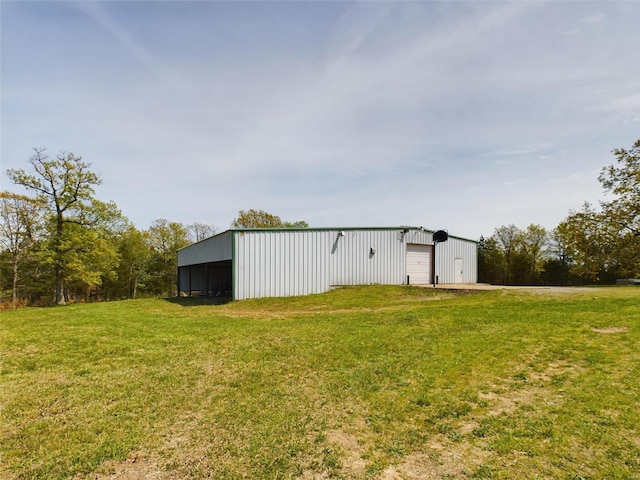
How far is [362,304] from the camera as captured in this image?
51.3 feet

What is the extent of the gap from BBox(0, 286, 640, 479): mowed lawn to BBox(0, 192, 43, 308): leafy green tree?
2400cm

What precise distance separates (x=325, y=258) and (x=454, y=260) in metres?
10.9

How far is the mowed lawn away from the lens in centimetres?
342

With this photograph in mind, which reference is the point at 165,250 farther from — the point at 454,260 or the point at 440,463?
the point at 440,463

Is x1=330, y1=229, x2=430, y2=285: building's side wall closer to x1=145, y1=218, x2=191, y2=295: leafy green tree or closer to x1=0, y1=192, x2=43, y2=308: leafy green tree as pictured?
x1=0, y1=192, x2=43, y2=308: leafy green tree

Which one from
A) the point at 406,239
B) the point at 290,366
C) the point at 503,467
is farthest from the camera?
the point at 406,239

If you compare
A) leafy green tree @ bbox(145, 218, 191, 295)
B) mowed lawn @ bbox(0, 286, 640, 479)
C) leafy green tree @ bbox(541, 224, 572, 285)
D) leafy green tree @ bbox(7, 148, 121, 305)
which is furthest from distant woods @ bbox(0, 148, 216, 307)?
leafy green tree @ bbox(541, 224, 572, 285)

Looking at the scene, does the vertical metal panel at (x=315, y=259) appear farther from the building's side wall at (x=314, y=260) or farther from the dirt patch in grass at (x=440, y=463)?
the dirt patch in grass at (x=440, y=463)

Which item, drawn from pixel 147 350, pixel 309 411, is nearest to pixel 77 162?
pixel 147 350

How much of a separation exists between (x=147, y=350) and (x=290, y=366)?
347 centimetres

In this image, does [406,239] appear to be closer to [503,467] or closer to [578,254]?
[578,254]

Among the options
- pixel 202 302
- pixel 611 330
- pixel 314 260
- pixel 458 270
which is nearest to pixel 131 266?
pixel 202 302

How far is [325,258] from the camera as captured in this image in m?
20.7

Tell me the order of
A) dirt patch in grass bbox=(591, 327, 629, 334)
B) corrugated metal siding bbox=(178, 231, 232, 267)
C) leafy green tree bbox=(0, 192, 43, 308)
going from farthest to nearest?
leafy green tree bbox=(0, 192, 43, 308)
corrugated metal siding bbox=(178, 231, 232, 267)
dirt patch in grass bbox=(591, 327, 629, 334)
